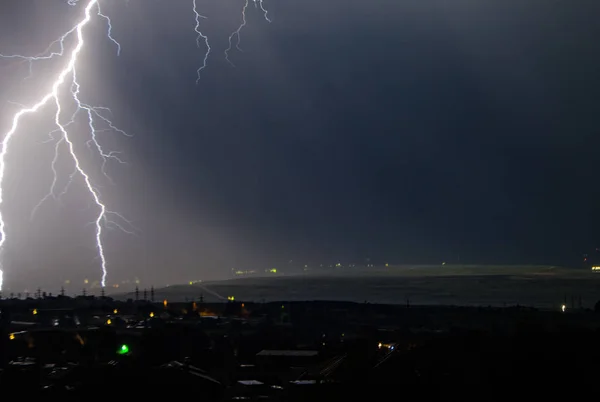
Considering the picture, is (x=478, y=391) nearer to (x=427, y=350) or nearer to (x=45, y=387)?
(x=427, y=350)

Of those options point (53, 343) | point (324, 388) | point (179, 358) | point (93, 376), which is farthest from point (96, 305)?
point (324, 388)

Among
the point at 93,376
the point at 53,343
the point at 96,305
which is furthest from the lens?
the point at 96,305

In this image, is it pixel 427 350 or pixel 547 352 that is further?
pixel 427 350

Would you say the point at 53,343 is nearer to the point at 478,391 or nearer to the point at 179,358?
the point at 179,358

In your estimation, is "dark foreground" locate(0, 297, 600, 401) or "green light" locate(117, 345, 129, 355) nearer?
"dark foreground" locate(0, 297, 600, 401)

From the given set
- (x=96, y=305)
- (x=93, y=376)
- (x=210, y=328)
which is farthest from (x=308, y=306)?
(x=93, y=376)

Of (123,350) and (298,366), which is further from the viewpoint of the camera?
(123,350)

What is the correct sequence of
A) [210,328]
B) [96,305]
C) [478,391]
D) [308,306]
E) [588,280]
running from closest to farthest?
[478,391]
[210,328]
[96,305]
[308,306]
[588,280]

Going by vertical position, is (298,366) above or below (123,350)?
below

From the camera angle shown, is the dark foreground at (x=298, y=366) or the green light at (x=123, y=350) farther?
the green light at (x=123, y=350)
